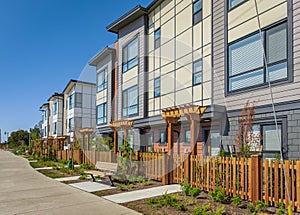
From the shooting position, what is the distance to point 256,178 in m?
7.01

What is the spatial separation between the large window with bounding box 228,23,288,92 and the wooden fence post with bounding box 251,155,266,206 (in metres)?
2.97

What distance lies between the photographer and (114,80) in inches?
873

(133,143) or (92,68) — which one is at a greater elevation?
(92,68)

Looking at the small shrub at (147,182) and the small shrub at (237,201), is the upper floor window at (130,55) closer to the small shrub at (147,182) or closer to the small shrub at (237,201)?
the small shrub at (147,182)

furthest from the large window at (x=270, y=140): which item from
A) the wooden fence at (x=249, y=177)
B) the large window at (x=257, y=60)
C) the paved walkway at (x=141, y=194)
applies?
the paved walkway at (x=141, y=194)

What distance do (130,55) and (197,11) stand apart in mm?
7417

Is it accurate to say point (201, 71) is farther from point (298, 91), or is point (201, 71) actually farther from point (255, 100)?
point (298, 91)

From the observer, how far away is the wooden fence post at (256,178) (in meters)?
6.97

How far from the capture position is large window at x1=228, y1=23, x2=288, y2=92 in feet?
29.3

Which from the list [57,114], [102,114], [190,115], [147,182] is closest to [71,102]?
[57,114]

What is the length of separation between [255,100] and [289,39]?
2328 millimetres

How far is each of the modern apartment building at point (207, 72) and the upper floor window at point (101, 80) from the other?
2.88 m

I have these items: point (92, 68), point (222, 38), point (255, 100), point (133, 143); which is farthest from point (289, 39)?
point (92, 68)

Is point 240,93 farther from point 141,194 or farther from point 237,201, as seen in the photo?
point 141,194
